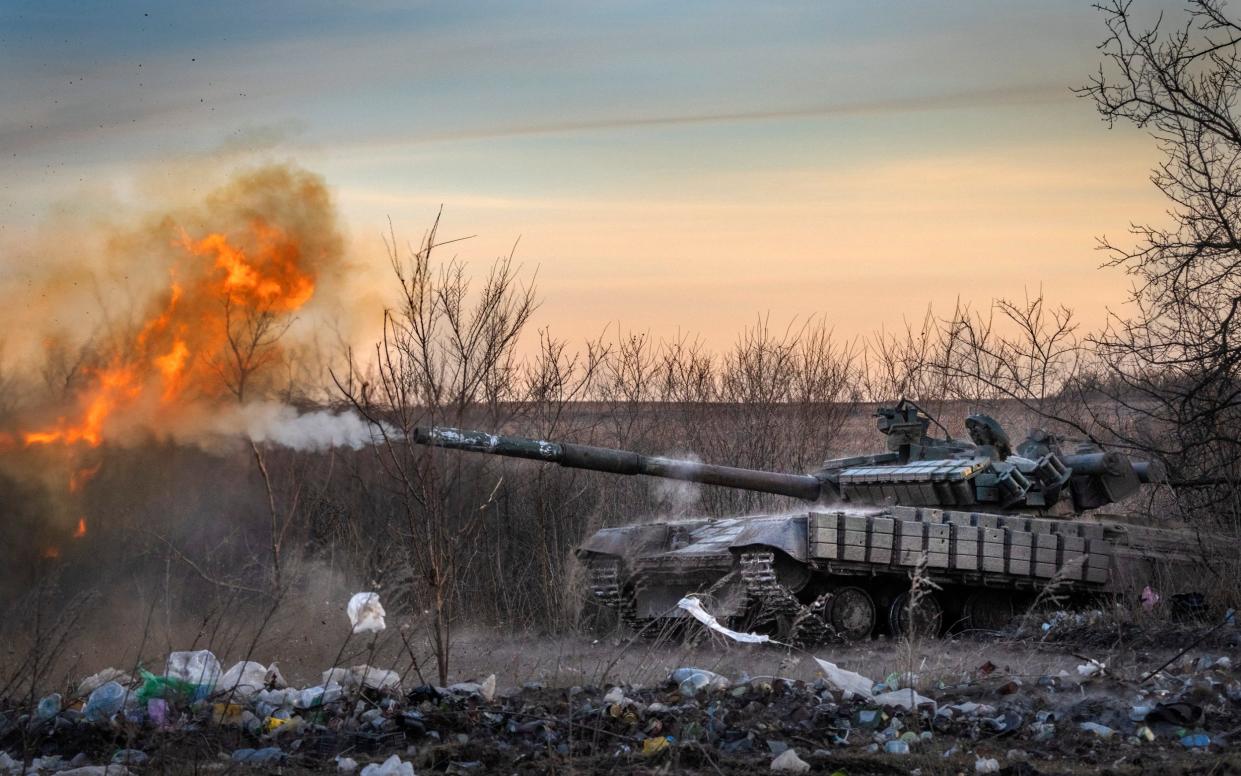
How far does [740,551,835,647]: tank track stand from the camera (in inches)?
494

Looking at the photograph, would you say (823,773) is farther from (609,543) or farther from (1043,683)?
(609,543)

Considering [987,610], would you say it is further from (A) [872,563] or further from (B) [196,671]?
(B) [196,671]

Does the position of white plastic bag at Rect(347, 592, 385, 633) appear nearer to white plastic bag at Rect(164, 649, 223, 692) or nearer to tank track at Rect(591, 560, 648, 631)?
white plastic bag at Rect(164, 649, 223, 692)

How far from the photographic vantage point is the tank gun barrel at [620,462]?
11036 millimetres

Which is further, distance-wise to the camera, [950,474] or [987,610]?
[987,610]

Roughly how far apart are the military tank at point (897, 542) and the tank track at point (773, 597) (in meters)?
0.02

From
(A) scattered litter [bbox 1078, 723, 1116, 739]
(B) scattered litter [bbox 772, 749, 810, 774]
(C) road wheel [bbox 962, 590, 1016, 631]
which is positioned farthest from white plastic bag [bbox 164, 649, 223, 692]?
(C) road wheel [bbox 962, 590, 1016, 631]

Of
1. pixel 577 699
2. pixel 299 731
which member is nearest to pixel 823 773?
pixel 577 699

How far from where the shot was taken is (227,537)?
1683 centimetres

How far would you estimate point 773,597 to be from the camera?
41.3ft

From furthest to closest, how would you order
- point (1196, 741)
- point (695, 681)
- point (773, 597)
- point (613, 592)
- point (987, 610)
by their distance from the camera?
point (613, 592) → point (987, 610) → point (773, 597) → point (695, 681) → point (1196, 741)

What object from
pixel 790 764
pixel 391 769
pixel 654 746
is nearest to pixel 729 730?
pixel 654 746

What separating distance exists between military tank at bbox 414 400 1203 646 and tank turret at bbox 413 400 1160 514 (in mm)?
16

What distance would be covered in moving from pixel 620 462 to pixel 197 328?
13.8ft
